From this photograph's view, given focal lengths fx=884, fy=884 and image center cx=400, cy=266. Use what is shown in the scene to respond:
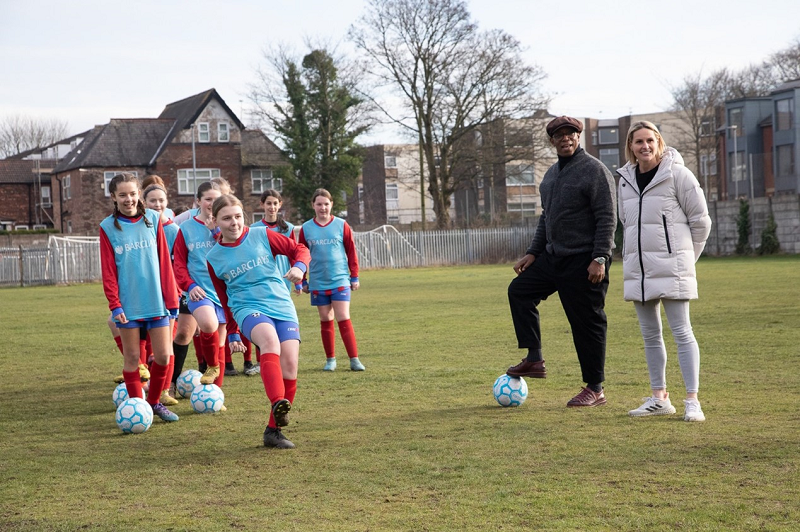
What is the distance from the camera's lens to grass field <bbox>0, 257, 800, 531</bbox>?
13.9 feet

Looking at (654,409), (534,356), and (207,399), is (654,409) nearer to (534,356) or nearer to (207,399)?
(534,356)

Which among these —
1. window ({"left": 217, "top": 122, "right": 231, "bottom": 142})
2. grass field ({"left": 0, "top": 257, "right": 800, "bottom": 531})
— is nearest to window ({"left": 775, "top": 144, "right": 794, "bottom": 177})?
window ({"left": 217, "top": 122, "right": 231, "bottom": 142})

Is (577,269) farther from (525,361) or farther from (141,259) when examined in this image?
(141,259)

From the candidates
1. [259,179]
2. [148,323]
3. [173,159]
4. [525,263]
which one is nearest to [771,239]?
[525,263]

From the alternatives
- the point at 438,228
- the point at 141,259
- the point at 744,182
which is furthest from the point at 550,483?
the point at 744,182

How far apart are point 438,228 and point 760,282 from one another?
29035 mm

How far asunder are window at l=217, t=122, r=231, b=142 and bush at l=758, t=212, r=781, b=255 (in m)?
35.8

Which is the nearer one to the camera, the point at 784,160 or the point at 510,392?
the point at 510,392

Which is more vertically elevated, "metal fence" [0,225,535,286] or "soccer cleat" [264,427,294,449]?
"metal fence" [0,225,535,286]

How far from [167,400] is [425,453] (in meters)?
3.32

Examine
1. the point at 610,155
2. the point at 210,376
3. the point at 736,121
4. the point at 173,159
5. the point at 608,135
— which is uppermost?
the point at 608,135

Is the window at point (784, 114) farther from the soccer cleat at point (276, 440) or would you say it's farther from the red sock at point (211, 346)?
the soccer cleat at point (276, 440)

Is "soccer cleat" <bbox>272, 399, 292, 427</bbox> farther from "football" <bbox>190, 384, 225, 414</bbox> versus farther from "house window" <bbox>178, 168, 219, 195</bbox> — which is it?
"house window" <bbox>178, 168, 219, 195</bbox>

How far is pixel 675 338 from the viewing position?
650 cm
